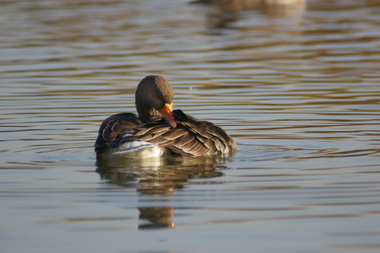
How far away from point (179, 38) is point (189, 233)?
17.5m

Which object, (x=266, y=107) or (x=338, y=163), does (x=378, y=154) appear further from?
(x=266, y=107)

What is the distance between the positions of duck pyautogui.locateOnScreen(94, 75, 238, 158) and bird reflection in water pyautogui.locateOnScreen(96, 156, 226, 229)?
0.12 metres

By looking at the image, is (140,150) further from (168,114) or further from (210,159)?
(210,159)

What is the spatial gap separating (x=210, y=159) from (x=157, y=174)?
1.11m

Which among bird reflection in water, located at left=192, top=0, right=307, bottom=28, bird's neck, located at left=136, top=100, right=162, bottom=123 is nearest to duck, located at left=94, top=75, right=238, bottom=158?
bird's neck, located at left=136, top=100, right=162, bottom=123

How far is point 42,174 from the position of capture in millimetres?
7496

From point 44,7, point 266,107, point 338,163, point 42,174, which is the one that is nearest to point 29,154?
point 42,174

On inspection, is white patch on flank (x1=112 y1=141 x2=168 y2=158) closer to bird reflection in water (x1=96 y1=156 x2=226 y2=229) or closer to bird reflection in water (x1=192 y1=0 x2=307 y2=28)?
bird reflection in water (x1=96 y1=156 x2=226 y2=229)

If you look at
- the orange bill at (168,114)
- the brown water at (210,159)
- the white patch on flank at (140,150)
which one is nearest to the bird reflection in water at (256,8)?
the brown water at (210,159)

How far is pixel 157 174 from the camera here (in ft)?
24.5

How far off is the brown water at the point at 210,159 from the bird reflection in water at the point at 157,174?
0.02m

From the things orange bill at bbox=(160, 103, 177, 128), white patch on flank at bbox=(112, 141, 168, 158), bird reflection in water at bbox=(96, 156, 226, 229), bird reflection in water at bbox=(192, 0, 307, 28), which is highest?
bird reflection in water at bbox=(192, 0, 307, 28)

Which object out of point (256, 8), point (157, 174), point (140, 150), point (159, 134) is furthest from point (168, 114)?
point (256, 8)

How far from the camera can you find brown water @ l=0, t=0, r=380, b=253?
17.8 feet
